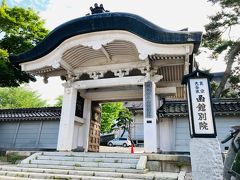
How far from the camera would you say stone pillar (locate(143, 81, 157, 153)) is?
806cm

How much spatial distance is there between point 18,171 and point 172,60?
6.75m

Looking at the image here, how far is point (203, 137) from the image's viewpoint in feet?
16.4

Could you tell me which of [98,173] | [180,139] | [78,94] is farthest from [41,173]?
[180,139]

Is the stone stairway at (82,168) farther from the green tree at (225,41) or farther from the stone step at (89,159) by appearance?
the green tree at (225,41)

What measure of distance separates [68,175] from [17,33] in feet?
38.0

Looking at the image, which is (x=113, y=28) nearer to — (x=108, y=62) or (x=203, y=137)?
(x=108, y=62)

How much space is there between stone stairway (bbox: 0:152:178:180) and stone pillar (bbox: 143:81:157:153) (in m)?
0.88

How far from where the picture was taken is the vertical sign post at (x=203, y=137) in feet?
15.9

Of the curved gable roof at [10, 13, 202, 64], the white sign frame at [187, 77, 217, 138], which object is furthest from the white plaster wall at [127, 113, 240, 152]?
the white sign frame at [187, 77, 217, 138]

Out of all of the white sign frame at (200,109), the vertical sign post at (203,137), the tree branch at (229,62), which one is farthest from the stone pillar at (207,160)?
the tree branch at (229,62)

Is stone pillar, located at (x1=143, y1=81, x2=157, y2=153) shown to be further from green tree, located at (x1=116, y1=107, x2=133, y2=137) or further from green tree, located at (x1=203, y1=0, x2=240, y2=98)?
green tree, located at (x1=116, y1=107, x2=133, y2=137)

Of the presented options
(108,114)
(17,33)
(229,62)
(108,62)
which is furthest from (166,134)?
(108,114)

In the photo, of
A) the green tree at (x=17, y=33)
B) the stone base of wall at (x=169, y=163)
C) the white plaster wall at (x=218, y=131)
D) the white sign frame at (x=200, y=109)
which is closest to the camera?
the white sign frame at (x=200, y=109)

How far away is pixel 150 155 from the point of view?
7270mm
